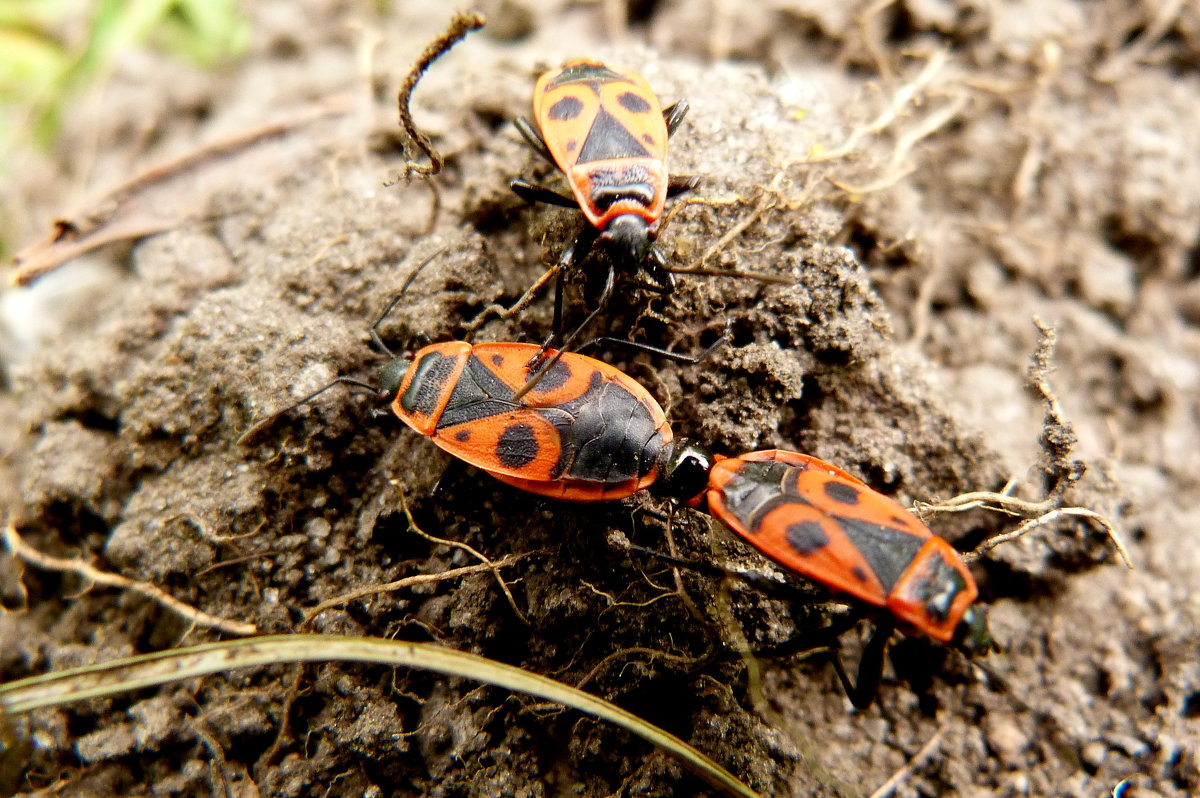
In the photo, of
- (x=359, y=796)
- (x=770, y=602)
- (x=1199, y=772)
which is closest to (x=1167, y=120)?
(x=1199, y=772)

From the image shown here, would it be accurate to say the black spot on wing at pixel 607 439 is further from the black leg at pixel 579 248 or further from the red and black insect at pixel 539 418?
the black leg at pixel 579 248

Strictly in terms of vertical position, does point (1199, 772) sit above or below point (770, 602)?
below

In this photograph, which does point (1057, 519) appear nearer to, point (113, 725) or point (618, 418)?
point (618, 418)

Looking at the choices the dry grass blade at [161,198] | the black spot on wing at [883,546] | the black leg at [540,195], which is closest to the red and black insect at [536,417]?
the black leg at [540,195]

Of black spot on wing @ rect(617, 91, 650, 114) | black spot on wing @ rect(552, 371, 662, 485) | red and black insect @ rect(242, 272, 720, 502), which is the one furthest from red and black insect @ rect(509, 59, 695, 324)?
black spot on wing @ rect(552, 371, 662, 485)

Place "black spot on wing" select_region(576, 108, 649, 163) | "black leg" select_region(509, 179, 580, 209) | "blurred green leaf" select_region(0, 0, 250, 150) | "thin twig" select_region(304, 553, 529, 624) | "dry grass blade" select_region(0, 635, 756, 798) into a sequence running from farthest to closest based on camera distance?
"blurred green leaf" select_region(0, 0, 250, 150) < "black leg" select_region(509, 179, 580, 209) < "black spot on wing" select_region(576, 108, 649, 163) < "thin twig" select_region(304, 553, 529, 624) < "dry grass blade" select_region(0, 635, 756, 798)

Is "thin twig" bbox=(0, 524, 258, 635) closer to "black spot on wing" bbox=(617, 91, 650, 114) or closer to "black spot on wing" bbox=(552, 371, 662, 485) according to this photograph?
"black spot on wing" bbox=(552, 371, 662, 485)

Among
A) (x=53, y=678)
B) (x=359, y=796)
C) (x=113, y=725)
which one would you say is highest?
(x=53, y=678)
